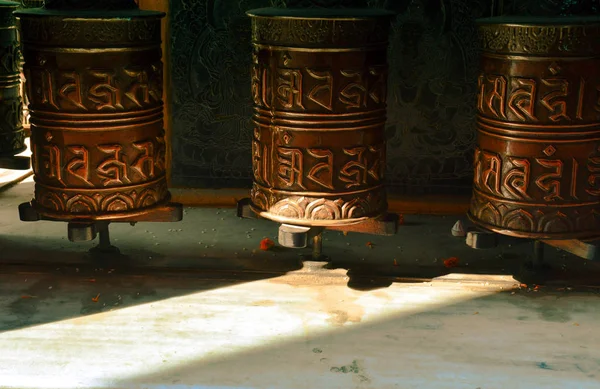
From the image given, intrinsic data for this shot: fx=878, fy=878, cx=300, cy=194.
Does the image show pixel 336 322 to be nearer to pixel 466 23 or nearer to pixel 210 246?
pixel 210 246

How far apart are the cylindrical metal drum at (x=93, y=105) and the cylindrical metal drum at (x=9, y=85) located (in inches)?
23.8

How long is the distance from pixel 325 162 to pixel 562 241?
3.30 feet

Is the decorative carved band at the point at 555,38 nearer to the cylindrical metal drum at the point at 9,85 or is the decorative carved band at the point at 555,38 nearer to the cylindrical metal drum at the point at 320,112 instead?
the cylindrical metal drum at the point at 320,112

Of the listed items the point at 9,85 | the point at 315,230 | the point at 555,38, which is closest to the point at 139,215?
the point at 315,230

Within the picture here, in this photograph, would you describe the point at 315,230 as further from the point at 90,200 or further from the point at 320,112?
the point at 90,200

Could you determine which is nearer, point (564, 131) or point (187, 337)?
point (187, 337)

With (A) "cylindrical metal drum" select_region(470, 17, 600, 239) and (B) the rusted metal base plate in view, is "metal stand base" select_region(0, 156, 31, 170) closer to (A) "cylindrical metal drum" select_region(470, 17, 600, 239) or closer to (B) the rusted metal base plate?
(B) the rusted metal base plate

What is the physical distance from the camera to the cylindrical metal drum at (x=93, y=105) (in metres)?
3.41

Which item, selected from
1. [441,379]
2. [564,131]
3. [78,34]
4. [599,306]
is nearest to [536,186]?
[564,131]

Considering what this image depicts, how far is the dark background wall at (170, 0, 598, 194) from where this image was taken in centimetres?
439

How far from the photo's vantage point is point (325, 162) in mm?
3438

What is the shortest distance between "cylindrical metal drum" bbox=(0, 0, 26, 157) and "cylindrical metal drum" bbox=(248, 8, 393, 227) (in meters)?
1.29

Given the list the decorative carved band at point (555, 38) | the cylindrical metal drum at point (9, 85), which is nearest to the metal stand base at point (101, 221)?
the cylindrical metal drum at point (9, 85)

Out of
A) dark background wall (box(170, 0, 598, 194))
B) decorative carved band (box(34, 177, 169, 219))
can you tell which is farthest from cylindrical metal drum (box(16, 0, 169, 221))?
dark background wall (box(170, 0, 598, 194))
